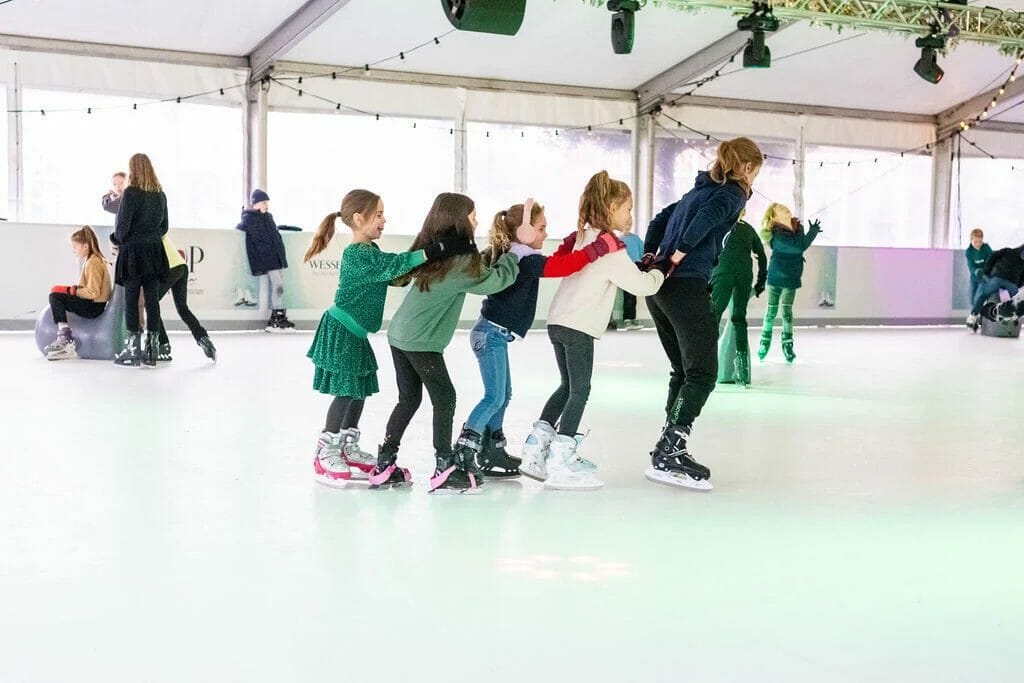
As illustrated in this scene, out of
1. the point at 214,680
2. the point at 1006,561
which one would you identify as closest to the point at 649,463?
the point at 1006,561

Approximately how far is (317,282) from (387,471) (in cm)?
815

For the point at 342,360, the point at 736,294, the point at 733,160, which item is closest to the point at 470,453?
the point at 342,360

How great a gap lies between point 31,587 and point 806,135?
1427 centimetres

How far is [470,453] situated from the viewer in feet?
12.4

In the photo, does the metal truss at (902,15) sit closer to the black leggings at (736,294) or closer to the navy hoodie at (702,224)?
the black leggings at (736,294)

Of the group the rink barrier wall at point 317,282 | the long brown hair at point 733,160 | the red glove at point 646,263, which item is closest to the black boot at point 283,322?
the rink barrier wall at point 317,282

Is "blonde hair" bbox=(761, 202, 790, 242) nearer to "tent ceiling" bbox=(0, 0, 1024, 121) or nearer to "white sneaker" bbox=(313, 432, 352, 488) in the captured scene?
"tent ceiling" bbox=(0, 0, 1024, 121)

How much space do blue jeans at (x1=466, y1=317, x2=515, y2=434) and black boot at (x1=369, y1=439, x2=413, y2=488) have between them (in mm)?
295

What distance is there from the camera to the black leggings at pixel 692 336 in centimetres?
387

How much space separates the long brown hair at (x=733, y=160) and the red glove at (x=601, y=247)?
44 centimetres

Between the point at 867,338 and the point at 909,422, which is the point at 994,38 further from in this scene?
the point at 909,422

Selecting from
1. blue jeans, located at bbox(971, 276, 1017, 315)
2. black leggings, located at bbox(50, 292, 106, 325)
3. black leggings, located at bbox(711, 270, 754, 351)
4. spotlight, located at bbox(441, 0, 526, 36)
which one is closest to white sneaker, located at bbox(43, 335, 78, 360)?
black leggings, located at bbox(50, 292, 106, 325)

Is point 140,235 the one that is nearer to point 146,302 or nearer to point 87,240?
point 146,302

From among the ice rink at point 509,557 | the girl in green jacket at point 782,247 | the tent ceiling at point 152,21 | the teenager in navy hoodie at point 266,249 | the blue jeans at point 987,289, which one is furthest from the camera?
the blue jeans at point 987,289
